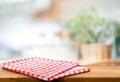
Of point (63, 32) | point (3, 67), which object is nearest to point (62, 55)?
point (63, 32)

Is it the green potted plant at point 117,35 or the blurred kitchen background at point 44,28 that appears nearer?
the green potted plant at point 117,35

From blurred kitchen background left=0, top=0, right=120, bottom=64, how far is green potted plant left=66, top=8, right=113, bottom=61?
0.03m

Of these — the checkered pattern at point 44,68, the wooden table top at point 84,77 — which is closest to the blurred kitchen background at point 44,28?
the checkered pattern at point 44,68

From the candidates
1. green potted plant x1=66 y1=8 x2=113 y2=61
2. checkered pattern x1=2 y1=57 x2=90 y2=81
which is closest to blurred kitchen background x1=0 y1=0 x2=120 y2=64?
green potted plant x1=66 y1=8 x2=113 y2=61

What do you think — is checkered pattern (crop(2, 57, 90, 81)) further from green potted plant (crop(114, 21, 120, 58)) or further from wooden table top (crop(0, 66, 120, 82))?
green potted plant (crop(114, 21, 120, 58))

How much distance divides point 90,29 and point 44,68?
2.16 m

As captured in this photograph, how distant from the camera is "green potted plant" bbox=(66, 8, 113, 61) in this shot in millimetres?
3074

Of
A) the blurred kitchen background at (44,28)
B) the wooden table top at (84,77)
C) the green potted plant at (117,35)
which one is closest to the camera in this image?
the wooden table top at (84,77)

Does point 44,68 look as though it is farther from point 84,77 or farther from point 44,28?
point 44,28

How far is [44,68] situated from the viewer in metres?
1.00

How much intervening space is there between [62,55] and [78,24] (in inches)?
18.1

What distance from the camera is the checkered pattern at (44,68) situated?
35.9 inches

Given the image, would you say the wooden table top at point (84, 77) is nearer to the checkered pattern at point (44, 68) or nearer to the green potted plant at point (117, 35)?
the checkered pattern at point (44, 68)

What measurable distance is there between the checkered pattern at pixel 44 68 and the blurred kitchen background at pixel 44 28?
2010mm
